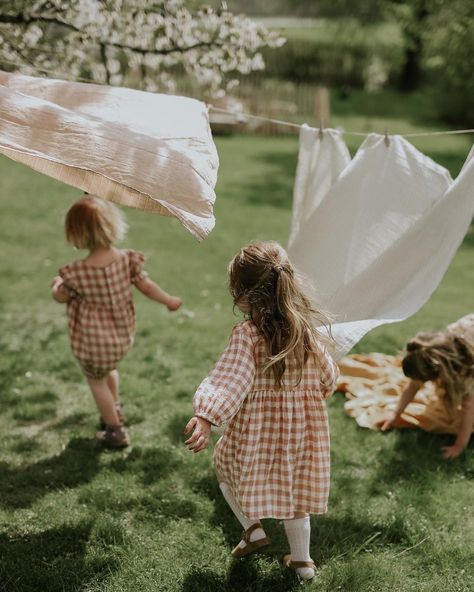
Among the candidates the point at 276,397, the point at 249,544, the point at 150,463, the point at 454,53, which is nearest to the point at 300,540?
the point at 249,544

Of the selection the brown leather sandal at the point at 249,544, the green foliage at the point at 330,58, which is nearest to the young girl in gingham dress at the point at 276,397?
the brown leather sandal at the point at 249,544

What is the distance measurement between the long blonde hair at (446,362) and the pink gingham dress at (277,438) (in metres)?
1.16

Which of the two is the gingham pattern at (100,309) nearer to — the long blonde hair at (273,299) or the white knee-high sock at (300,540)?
the long blonde hair at (273,299)

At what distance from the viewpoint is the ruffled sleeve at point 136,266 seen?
432 centimetres

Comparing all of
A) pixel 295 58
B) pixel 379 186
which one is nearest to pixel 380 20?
pixel 295 58

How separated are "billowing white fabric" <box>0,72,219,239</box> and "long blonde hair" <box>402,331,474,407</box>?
5.60 ft

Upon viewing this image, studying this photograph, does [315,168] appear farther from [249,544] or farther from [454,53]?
[454,53]

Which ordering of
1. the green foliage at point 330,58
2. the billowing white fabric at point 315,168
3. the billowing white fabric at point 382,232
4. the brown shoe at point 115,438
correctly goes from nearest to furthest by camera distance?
1. the billowing white fabric at point 382,232
2. the billowing white fabric at point 315,168
3. the brown shoe at point 115,438
4. the green foliage at point 330,58

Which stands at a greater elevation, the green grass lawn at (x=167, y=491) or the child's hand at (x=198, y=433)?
the child's hand at (x=198, y=433)

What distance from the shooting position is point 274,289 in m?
3.09

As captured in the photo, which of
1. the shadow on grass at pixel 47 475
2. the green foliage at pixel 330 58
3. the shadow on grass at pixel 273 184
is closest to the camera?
the shadow on grass at pixel 47 475

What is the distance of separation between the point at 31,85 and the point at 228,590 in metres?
2.59

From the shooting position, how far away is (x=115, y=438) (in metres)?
4.45

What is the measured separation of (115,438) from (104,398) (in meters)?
0.27
